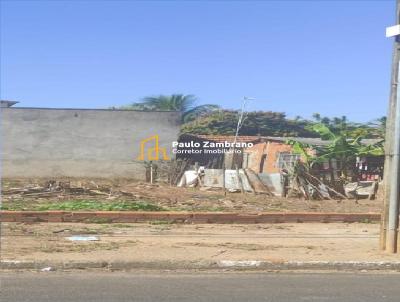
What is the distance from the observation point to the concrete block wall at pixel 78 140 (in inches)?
1302

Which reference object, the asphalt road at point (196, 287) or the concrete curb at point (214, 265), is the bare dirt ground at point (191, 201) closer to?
the concrete curb at point (214, 265)

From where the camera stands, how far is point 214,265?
29.9ft

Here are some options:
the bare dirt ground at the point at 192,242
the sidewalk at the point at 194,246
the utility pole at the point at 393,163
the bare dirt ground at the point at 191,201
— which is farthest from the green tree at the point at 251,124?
the utility pole at the point at 393,163

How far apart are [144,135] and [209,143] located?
14.1ft

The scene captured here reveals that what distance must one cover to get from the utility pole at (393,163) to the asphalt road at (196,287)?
1.56 metres

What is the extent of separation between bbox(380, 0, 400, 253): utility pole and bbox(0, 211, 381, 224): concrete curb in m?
4.10

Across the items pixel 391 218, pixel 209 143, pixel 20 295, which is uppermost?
pixel 209 143

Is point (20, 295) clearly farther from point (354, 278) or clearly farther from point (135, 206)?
point (135, 206)

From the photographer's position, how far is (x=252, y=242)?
446 inches

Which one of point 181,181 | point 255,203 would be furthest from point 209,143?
point 255,203

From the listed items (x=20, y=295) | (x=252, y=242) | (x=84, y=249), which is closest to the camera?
(x=20, y=295)

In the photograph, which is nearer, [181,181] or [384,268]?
[384,268]

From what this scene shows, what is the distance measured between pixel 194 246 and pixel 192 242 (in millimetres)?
494

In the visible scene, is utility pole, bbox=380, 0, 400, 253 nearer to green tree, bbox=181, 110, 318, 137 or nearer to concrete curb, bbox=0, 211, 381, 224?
concrete curb, bbox=0, 211, 381, 224
